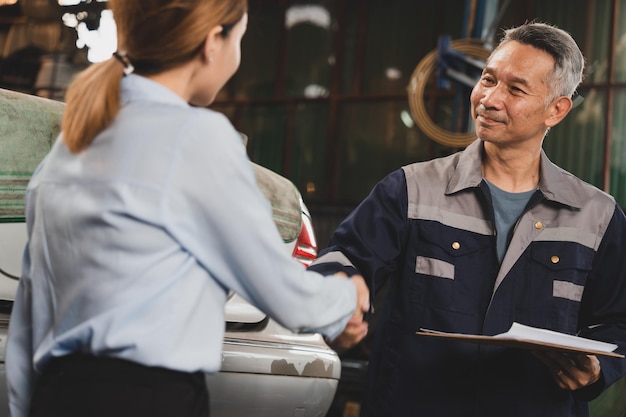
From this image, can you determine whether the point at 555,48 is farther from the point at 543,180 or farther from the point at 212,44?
the point at 212,44

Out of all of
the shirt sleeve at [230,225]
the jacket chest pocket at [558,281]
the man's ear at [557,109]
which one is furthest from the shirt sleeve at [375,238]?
the shirt sleeve at [230,225]

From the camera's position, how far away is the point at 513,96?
2.74 meters

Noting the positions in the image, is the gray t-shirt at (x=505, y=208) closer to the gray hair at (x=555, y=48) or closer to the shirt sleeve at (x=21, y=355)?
the gray hair at (x=555, y=48)

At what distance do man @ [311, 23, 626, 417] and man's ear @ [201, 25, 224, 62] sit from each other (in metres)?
0.90

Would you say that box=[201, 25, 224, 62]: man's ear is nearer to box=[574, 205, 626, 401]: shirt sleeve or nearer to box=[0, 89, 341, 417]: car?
box=[0, 89, 341, 417]: car

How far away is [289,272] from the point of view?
1616mm

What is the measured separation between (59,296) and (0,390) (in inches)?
41.4

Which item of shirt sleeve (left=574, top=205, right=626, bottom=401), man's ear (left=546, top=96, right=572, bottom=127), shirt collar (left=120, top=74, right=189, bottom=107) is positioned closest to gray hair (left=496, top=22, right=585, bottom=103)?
man's ear (left=546, top=96, right=572, bottom=127)

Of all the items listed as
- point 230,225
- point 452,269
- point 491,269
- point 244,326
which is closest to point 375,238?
point 452,269

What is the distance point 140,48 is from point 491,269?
4.43 ft

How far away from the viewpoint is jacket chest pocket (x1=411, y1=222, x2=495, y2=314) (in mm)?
2545

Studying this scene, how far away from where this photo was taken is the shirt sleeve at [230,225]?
5.03ft

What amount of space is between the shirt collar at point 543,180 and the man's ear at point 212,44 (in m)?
1.16

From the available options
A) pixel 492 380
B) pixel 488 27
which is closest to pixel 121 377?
pixel 492 380
